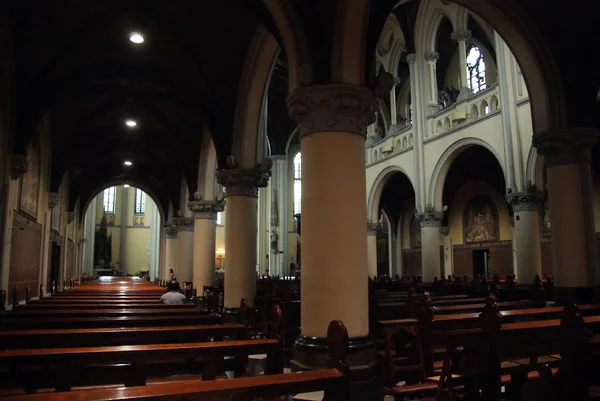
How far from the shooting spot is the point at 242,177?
1058 centimetres

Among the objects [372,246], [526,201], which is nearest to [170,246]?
[372,246]

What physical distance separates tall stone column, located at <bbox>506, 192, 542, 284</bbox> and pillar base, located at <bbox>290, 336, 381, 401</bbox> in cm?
1135

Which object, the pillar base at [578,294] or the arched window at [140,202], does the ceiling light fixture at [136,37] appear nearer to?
the pillar base at [578,294]

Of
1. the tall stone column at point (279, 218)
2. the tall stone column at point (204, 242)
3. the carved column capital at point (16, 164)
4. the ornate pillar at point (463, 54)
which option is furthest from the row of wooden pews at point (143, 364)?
the tall stone column at point (279, 218)

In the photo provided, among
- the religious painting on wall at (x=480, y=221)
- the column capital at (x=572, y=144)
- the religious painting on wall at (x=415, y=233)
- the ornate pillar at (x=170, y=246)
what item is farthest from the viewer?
the religious painting on wall at (x=415, y=233)

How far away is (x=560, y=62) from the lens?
9586 millimetres

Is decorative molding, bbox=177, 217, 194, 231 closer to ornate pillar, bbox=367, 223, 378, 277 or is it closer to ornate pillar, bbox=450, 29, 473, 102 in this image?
ornate pillar, bbox=367, 223, 378, 277

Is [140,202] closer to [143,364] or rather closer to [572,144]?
[572,144]

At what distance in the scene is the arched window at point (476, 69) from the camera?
2064 centimetres

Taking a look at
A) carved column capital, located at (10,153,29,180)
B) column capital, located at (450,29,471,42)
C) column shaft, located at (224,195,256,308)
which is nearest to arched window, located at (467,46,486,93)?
column capital, located at (450,29,471,42)

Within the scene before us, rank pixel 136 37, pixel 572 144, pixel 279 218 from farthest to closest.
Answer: pixel 279 218
pixel 136 37
pixel 572 144

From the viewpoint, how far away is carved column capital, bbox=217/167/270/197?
10.5 m

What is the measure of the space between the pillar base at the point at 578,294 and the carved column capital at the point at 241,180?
625 cm

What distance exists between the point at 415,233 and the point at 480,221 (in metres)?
5.03
